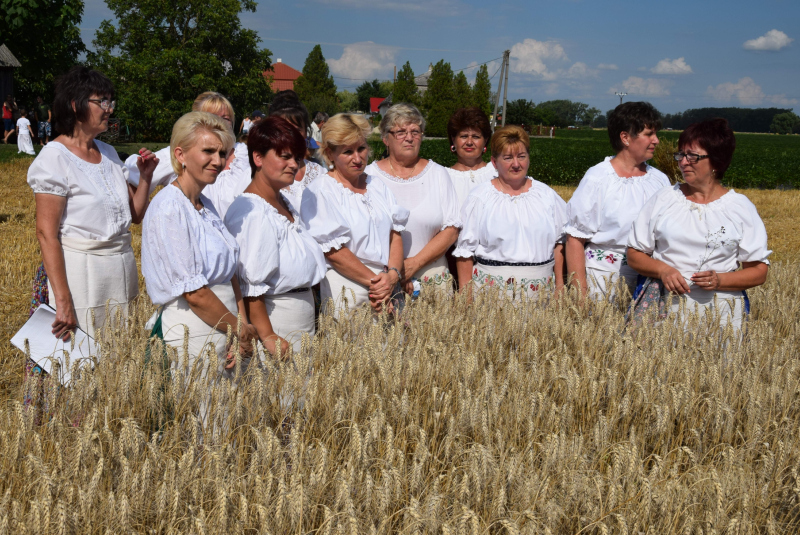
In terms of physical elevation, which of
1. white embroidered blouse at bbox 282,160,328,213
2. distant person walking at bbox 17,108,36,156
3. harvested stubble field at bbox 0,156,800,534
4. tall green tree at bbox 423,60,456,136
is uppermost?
tall green tree at bbox 423,60,456,136

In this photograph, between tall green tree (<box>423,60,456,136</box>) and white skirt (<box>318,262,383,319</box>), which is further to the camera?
tall green tree (<box>423,60,456,136</box>)

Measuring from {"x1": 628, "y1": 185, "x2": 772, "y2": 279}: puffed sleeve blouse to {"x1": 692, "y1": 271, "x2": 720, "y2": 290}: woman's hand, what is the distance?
112 mm

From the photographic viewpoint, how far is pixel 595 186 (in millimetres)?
4590

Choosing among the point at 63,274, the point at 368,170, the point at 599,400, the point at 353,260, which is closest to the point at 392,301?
the point at 353,260

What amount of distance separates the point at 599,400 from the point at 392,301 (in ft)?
5.17

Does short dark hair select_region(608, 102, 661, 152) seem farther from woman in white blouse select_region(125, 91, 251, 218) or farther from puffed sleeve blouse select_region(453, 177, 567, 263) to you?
woman in white blouse select_region(125, 91, 251, 218)

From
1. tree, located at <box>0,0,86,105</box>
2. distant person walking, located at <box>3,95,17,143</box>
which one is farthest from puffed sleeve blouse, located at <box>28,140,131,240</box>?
distant person walking, located at <box>3,95,17,143</box>

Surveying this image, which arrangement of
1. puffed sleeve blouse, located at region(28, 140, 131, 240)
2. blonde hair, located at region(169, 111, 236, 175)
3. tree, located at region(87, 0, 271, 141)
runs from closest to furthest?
blonde hair, located at region(169, 111, 236, 175) < puffed sleeve blouse, located at region(28, 140, 131, 240) < tree, located at region(87, 0, 271, 141)

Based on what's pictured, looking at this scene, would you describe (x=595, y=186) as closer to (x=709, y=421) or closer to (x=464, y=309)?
(x=464, y=309)

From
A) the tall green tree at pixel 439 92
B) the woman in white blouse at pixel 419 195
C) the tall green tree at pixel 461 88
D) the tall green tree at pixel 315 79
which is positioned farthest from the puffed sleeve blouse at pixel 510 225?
the tall green tree at pixel 315 79

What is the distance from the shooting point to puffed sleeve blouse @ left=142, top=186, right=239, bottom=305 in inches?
110

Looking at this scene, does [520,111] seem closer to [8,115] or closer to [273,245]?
[8,115]

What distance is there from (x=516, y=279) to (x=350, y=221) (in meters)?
1.25

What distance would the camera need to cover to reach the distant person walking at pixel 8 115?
28047 mm
